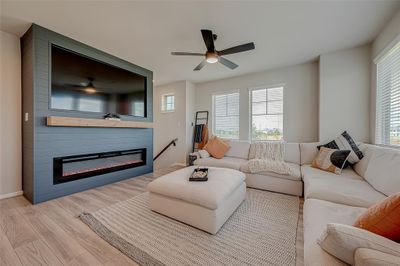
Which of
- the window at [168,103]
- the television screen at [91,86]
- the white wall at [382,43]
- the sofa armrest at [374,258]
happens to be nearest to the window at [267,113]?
the white wall at [382,43]

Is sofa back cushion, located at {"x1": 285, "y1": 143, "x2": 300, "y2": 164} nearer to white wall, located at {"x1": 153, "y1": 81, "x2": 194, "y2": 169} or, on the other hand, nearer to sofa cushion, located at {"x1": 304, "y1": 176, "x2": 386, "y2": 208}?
sofa cushion, located at {"x1": 304, "y1": 176, "x2": 386, "y2": 208}

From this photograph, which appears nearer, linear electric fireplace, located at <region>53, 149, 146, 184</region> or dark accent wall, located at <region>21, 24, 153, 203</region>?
dark accent wall, located at <region>21, 24, 153, 203</region>

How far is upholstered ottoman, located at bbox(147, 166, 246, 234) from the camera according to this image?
166 cm

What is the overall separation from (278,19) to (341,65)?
1.86 metres

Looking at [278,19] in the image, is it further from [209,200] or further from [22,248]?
Answer: [22,248]

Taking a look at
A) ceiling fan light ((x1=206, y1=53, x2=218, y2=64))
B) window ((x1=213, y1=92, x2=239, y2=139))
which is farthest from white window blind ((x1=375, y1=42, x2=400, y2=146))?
window ((x1=213, y1=92, x2=239, y2=139))

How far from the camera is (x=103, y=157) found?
317 cm

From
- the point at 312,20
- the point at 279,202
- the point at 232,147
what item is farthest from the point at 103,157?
the point at 312,20

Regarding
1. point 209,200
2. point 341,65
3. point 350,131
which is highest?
point 341,65

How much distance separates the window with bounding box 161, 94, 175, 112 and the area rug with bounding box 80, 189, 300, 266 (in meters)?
3.64

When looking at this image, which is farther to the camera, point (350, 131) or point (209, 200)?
point (350, 131)

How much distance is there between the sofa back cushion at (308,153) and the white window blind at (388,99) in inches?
34.4

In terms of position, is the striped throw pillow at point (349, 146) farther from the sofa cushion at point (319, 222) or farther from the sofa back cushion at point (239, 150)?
the sofa cushion at point (319, 222)

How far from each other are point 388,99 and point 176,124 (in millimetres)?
4513
